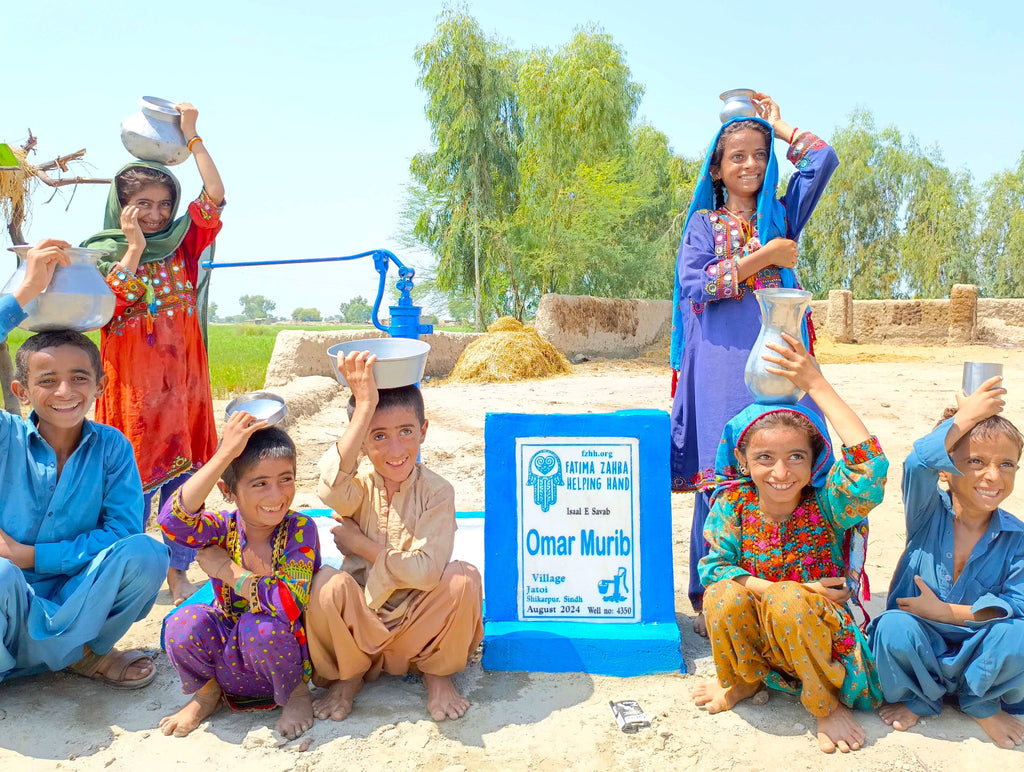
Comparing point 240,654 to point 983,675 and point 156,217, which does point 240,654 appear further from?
point 983,675

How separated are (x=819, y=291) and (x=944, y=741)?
2666 centimetres

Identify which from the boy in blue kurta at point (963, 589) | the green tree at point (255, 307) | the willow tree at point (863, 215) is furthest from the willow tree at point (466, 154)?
the green tree at point (255, 307)

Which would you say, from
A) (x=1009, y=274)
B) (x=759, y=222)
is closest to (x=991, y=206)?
(x=1009, y=274)

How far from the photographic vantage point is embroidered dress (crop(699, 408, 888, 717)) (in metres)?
2.15

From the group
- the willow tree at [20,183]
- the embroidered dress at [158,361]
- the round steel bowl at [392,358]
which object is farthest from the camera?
the willow tree at [20,183]

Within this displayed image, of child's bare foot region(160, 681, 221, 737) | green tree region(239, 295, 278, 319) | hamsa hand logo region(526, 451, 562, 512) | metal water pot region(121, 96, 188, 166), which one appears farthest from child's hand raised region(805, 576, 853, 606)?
green tree region(239, 295, 278, 319)

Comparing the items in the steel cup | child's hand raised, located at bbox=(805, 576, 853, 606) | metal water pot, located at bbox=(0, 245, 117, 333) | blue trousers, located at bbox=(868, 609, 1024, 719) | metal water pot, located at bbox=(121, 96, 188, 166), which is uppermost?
metal water pot, located at bbox=(121, 96, 188, 166)

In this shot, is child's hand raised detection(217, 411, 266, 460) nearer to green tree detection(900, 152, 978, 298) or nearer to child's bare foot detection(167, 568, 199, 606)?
child's bare foot detection(167, 568, 199, 606)

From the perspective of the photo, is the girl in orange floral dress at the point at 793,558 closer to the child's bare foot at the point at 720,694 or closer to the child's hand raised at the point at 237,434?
the child's bare foot at the point at 720,694

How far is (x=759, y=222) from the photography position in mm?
2863

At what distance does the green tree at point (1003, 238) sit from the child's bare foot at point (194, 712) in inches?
1046

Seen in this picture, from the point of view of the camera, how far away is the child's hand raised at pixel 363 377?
7.34ft

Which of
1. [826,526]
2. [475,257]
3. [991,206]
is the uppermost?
[991,206]

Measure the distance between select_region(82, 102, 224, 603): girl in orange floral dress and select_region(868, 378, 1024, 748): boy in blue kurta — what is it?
273 cm
